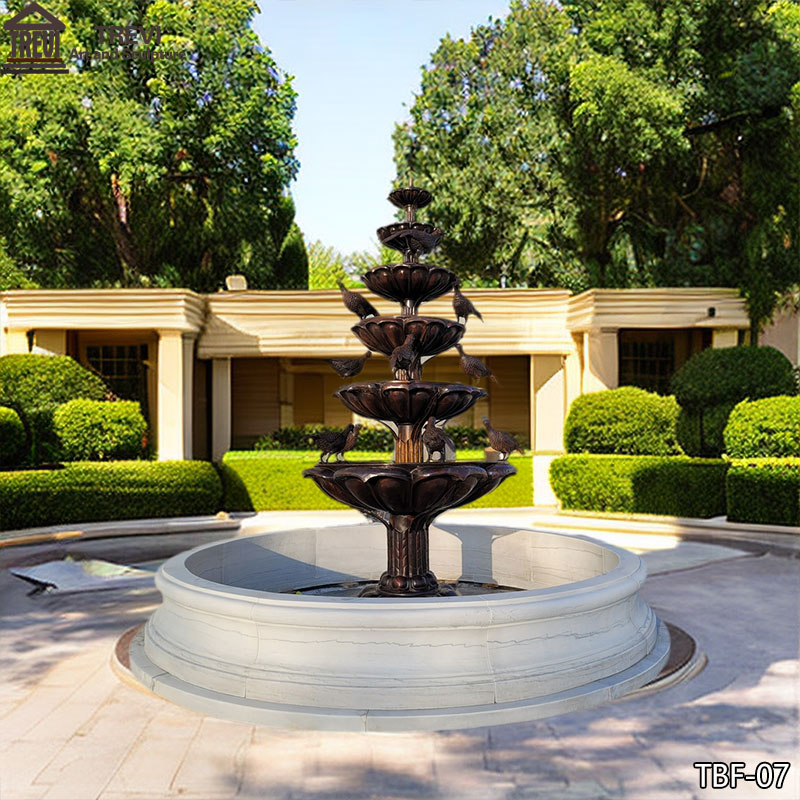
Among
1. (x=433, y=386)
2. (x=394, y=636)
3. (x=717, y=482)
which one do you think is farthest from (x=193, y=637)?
(x=717, y=482)

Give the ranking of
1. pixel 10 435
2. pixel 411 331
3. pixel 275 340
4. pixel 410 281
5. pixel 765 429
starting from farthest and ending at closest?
pixel 275 340 < pixel 765 429 < pixel 10 435 < pixel 410 281 < pixel 411 331

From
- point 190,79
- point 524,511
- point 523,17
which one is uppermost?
point 523,17

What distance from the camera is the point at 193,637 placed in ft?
20.0

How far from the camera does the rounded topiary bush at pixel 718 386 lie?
56.6 feet

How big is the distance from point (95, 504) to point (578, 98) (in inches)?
640

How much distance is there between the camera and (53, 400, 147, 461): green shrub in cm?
1698

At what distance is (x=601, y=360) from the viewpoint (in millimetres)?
20031

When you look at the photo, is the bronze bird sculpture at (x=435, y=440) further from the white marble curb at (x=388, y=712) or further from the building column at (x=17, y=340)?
the building column at (x=17, y=340)

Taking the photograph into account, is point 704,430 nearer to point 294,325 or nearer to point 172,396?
point 294,325

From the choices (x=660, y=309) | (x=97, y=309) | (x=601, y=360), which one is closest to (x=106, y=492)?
(x=97, y=309)

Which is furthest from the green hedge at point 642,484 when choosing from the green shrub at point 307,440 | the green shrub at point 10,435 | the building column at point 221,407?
the green shrub at point 10,435

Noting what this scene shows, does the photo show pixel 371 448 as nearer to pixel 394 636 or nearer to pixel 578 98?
pixel 578 98

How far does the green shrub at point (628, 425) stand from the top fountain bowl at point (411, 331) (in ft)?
37.2

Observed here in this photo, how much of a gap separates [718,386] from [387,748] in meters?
14.7
